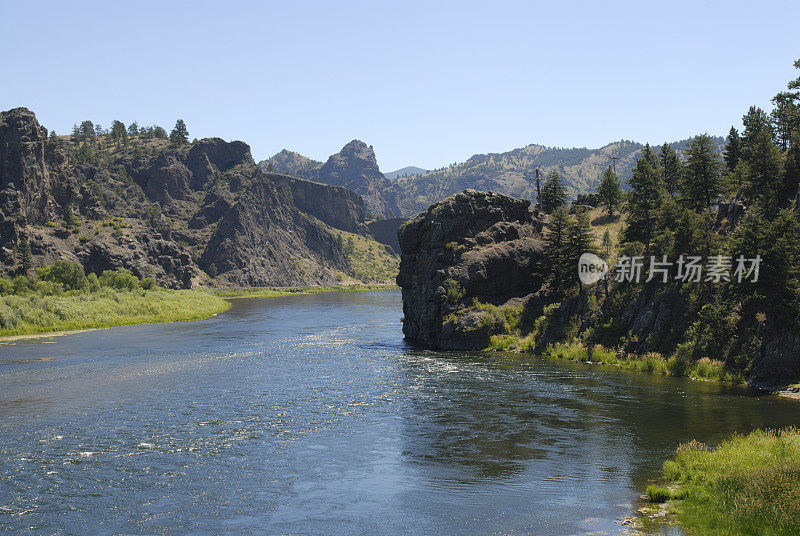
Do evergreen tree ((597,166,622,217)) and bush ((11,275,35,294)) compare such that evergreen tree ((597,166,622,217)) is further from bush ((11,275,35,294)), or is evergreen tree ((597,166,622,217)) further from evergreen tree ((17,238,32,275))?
evergreen tree ((17,238,32,275))

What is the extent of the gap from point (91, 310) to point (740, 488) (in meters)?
109

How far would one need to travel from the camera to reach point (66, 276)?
128 m

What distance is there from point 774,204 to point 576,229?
2080 cm

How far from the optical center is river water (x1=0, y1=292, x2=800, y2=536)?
2530cm

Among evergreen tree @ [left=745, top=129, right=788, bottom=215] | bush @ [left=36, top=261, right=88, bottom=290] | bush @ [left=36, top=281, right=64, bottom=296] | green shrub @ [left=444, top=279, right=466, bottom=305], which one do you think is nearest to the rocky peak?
bush @ [left=36, top=261, right=88, bottom=290]

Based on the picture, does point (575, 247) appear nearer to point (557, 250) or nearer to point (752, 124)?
point (557, 250)

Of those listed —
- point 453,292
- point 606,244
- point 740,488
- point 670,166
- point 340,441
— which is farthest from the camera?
point 670,166

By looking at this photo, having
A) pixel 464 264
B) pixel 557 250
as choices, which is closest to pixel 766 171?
pixel 557 250

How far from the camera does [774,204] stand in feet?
201

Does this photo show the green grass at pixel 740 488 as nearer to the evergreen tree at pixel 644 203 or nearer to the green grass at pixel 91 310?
the evergreen tree at pixel 644 203

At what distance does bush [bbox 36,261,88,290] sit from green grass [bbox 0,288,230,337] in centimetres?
493

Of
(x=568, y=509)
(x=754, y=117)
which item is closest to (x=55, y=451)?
(x=568, y=509)

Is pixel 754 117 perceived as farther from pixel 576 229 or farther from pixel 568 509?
pixel 568 509

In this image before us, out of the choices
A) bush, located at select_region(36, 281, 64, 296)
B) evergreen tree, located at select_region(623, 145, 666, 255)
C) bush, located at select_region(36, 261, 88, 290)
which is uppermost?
evergreen tree, located at select_region(623, 145, 666, 255)
